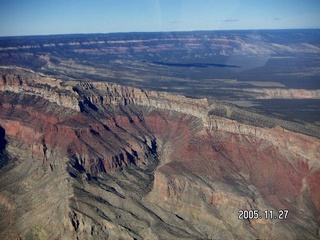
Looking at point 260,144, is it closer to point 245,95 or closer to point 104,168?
point 104,168
